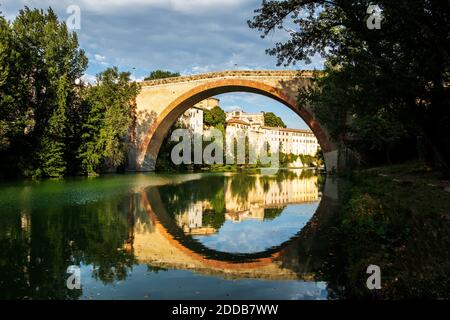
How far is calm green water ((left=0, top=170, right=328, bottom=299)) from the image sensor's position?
6.52 meters

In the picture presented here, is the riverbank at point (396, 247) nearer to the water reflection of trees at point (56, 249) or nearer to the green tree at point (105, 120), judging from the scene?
the water reflection of trees at point (56, 249)

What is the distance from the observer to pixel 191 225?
12.6m

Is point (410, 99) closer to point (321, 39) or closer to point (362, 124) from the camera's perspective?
point (321, 39)

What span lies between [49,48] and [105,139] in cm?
848

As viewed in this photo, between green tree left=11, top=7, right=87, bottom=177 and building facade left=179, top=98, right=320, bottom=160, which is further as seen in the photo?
building facade left=179, top=98, right=320, bottom=160

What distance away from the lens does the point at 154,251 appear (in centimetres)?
913

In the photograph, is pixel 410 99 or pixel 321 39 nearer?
pixel 410 99

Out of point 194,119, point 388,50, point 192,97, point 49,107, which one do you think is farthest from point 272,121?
point 388,50

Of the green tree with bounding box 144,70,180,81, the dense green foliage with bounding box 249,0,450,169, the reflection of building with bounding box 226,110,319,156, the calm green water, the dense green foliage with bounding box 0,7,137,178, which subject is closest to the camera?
the calm green water

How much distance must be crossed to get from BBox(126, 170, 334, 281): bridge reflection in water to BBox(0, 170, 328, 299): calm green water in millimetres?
21

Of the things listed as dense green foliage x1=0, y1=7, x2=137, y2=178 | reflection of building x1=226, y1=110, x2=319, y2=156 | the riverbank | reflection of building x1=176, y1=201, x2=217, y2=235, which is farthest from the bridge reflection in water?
reflection of building x1=226, y1=110, x2=319, y2=156

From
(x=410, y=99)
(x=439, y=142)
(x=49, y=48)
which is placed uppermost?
(x=49, y=48)

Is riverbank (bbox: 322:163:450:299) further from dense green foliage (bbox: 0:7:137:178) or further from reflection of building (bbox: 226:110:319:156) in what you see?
reflection of building (bbox: 226:110:319:156)

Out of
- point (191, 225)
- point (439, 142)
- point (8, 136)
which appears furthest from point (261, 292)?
point (8, 136)
